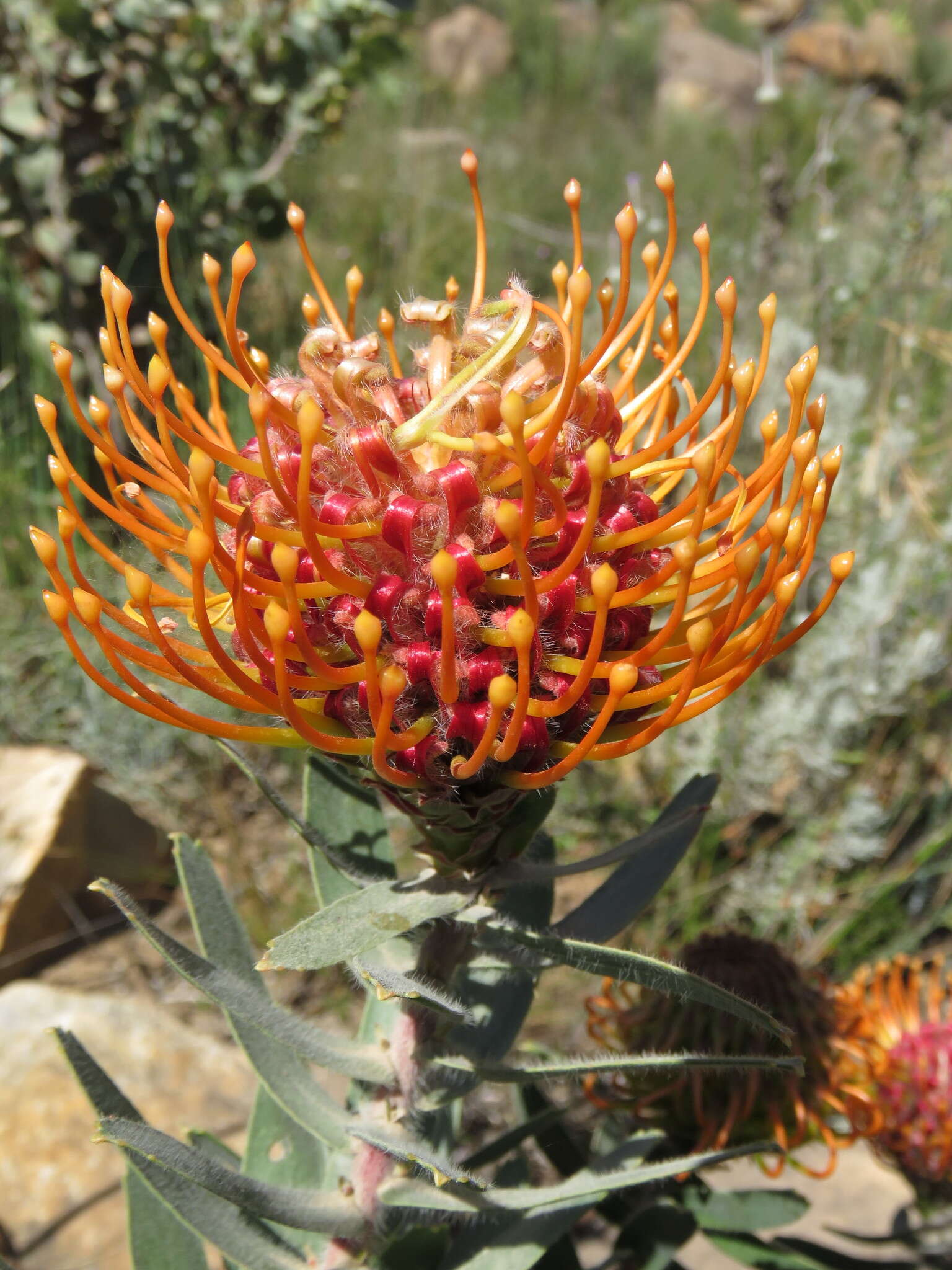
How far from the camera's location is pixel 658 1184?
4.35 feet

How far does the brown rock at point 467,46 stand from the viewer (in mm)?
9891

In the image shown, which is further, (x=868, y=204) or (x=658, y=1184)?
(x=868, y=204)

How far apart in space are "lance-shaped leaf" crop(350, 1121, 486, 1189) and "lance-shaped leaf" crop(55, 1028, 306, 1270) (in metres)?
0.14

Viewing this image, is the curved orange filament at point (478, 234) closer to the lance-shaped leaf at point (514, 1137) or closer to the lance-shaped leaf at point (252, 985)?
the lance-shaped leaf at point (252, 985)

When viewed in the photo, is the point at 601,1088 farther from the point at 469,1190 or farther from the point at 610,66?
the point at 610,66

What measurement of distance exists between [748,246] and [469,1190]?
10.7 feet

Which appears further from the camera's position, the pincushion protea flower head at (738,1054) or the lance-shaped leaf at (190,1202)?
the pincushion protea flower head at (738,1054)

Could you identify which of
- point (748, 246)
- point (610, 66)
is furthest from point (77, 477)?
point (610, 66)

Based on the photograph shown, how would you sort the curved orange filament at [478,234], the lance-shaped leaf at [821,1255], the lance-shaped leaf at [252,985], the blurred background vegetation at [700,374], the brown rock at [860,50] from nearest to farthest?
1. the curved orange filament at [478,234]
2. the lance-shaped leaf at [252,985]
3. the lance-shaped leaf at [821,1255]
4. the blurred background vegetation at [700,374]
5. the brown rock at [860,50]

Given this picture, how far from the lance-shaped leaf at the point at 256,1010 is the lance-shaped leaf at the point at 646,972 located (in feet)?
0.76

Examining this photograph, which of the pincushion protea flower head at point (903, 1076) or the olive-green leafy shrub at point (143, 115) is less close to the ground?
the olive-green leafy shrub at point (143, 115)

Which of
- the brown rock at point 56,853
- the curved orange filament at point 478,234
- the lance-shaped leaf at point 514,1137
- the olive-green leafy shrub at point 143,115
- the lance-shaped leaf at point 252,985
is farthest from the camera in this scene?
the olive-green leafy shrub at point 143,115

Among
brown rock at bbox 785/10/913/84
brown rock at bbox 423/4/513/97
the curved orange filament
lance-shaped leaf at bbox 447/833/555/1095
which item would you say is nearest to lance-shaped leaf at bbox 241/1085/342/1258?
lance-shaped leaf at bbox 447/833/555/1095

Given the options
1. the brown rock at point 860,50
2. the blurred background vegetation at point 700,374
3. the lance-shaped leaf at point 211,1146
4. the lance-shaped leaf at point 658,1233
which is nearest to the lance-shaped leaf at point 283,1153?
the lance-shaped leaf at point 211,1146
